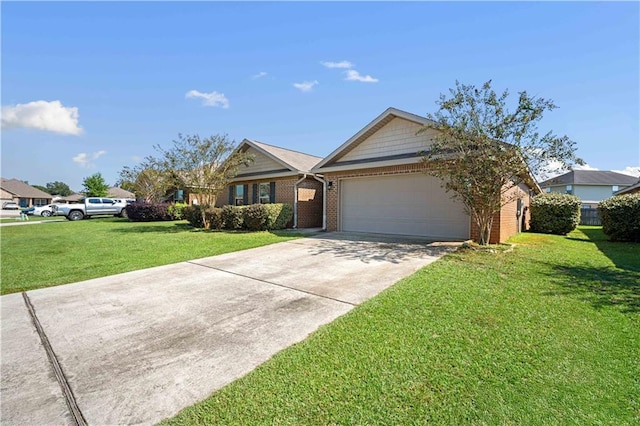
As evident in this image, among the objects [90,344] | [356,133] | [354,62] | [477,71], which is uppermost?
[354,62]

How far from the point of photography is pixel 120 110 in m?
18.2

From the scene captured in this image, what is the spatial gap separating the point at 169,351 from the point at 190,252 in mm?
6115

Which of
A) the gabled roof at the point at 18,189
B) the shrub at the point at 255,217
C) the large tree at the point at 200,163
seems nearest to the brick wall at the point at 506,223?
the shrub at the point at 255,217

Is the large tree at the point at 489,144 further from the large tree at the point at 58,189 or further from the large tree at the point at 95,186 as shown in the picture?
the large tree at the point at 58,189

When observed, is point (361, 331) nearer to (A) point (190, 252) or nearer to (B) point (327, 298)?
(B) point (327, 298)

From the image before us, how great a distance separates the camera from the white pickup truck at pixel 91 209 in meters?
23.5

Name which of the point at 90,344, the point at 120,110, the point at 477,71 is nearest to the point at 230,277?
the point at 90,344

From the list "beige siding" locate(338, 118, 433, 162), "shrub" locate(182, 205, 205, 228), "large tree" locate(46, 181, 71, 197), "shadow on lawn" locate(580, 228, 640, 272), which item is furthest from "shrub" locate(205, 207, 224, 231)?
"large tree" locate(46, 181, 71, 197)

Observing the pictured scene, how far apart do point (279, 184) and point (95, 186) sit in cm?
4383

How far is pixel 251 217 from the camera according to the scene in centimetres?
1355

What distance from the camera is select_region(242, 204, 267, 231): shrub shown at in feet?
44.1

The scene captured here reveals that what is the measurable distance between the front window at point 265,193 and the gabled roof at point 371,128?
3.74 m

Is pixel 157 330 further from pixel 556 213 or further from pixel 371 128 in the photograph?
pixel 556 213

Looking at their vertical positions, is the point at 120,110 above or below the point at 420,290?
above
